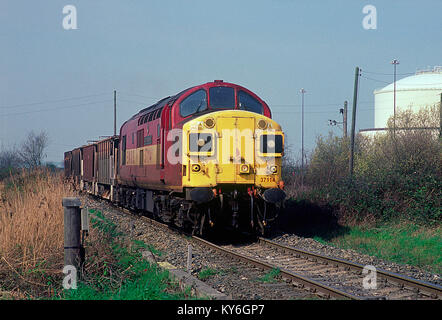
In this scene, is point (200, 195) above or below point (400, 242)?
above

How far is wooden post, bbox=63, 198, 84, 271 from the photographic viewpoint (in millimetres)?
8062

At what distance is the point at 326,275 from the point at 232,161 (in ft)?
14.1

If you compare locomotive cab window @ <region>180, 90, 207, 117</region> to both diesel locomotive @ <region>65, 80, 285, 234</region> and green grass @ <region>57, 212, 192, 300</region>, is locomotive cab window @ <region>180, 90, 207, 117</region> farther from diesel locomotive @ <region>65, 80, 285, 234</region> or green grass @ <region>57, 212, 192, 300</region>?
green grass @ <region>57, 212, 192, 300</region>

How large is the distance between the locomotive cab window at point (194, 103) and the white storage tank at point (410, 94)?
36.3 metres

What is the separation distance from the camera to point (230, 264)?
35.6 ft

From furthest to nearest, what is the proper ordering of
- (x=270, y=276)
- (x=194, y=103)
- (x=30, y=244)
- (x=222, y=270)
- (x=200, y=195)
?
1. (x=194, y=103)
2. (x=200, y=195)
3. (x=222, y=270)
4. (x=270, y=276)
5. (x=30, y=244)

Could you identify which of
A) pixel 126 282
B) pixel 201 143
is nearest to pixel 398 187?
pixel 201 143

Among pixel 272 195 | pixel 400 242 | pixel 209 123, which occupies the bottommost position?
pixel 400 242

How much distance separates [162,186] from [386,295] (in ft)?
26.8

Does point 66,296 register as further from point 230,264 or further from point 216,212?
point 216,212

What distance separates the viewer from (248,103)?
1439 centimetres

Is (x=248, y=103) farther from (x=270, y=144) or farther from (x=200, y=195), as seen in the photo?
(x=200, y=195)

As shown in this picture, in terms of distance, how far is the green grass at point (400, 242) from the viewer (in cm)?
1187

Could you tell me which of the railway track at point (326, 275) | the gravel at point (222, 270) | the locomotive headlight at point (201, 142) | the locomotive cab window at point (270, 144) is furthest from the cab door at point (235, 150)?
the gravel at point (222, 270)
